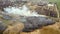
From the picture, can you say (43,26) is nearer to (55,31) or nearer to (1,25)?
(55,31)

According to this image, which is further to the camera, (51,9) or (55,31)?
(51,9)

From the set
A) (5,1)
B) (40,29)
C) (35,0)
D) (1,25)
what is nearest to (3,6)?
(5,1)

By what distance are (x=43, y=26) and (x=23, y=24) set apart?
21cm

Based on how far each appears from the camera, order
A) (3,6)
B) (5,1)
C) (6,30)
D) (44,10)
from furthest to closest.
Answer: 1. (5,1)
2. (3,6)
3. (44,10)
4. (6,30)

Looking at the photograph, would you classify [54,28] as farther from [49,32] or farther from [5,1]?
[5,1]

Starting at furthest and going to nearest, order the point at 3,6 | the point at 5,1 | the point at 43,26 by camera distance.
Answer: the point at 5,1
the point at 3,6
the point at 43,26

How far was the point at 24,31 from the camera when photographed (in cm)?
133

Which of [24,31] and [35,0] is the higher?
[35,0]

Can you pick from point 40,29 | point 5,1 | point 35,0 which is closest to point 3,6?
point 5,1

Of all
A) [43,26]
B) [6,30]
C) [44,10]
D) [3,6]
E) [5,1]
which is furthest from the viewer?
[5,1]

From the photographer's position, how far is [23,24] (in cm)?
142

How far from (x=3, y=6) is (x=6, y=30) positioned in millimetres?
970

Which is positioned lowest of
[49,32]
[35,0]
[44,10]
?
[49,32]

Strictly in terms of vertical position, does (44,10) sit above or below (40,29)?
above
